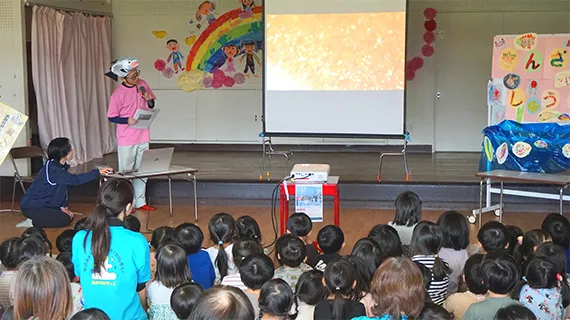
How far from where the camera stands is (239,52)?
34.2 ft

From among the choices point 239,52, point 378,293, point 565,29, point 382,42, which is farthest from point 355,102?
point 378,293

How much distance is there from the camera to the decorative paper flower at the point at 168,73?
10637 mm

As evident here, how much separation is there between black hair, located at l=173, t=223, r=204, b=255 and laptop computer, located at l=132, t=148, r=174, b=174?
2.34 metres

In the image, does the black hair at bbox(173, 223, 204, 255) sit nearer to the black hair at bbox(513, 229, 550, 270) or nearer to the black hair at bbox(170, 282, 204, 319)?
the black hair at bbox(170, 282, 204, 319)

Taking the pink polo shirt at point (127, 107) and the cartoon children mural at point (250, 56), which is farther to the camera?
the cartoon children mural at point (250, 56)

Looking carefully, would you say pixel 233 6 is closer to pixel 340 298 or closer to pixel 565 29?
pixel 565 29

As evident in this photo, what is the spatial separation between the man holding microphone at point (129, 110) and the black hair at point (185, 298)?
3.97 m

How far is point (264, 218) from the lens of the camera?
21.7ft

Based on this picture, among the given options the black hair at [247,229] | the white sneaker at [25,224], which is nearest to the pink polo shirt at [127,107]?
the white sneaker at [25,224]

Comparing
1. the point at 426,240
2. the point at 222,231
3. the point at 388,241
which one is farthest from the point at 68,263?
the point at 426,240

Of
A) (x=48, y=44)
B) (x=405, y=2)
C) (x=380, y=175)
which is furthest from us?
(x=48, y=44)

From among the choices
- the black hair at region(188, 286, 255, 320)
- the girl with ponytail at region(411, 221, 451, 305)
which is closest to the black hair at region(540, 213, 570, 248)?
the girl with ponytail at region(411, 221, 451, 305)

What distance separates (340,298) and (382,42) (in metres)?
4.73

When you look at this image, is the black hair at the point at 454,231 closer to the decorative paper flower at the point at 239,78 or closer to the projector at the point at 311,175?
the projector at the point at 311,175
